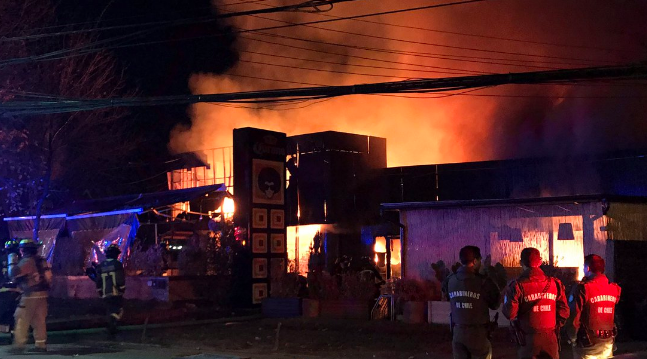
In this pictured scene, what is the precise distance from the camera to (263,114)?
40.9m

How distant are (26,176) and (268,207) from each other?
8.90 m

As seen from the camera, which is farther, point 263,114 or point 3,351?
point 263,114

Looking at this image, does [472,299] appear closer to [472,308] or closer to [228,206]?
[472,308]

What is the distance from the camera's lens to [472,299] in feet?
25.5

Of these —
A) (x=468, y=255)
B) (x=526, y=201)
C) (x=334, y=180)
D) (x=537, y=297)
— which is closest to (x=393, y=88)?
(x=468, y=255)

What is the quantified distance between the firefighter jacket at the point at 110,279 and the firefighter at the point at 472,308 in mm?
8440

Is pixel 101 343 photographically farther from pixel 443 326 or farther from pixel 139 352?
pixel 443 326

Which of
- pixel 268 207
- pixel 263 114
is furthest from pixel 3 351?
pixel 263 114

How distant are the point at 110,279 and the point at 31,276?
226 cm

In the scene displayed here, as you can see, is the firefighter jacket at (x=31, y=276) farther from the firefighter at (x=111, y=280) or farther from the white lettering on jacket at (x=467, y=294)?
the white lettering on jacket at (x=467, y=294)

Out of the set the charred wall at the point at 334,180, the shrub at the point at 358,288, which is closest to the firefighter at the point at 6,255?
the shrub at the point at 358,288

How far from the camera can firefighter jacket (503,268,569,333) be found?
7590 mm

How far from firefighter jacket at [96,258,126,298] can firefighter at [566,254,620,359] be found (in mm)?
9104

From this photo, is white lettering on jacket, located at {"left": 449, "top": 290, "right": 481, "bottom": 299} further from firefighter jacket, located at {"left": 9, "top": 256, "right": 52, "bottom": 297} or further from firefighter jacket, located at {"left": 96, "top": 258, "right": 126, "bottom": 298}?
firefighter jacket, located at {"left": 96, "top": 258, "right": 126, "bottom": 298}
